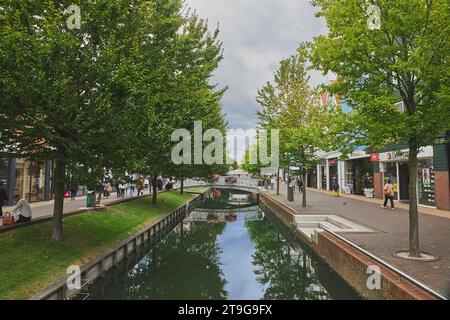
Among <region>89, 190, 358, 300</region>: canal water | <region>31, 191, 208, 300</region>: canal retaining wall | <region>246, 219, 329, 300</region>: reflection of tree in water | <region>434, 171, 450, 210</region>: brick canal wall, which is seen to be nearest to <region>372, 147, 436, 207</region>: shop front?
<region>434, 171, 450, 210</region>: brick canal wall

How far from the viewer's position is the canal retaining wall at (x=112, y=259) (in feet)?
26.0

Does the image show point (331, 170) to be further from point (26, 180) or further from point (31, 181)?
point (26, 180)

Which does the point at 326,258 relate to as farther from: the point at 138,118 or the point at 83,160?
the point at 83,160

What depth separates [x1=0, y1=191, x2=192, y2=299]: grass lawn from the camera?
25.5 feet

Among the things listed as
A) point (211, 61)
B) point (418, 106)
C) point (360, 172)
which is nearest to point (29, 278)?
point (418, 106)

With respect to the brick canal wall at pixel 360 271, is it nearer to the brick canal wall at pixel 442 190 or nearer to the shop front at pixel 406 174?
the shop front at pixel 406 174

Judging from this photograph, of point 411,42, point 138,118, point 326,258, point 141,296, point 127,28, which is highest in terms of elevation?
point 127,28

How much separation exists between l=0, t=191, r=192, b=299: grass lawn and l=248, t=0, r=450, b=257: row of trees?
8.96 metres

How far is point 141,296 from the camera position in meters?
10.1

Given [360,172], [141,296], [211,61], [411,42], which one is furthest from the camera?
[360,172]

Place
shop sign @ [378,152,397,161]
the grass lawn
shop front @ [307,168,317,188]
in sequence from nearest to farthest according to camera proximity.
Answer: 1. the grass lawn
2. shop sign @ [378,152,397,161]
3. shop front @ [307,168,317,188]

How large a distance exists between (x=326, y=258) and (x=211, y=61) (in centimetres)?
1677

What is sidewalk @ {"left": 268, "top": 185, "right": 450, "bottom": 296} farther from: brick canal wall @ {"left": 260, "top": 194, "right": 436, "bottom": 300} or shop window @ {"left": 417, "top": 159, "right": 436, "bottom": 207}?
shop window @ {"left": 417, "top": 159, "right": 436, "bottom": 207}

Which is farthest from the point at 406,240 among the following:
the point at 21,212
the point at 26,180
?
the point at 26,180
